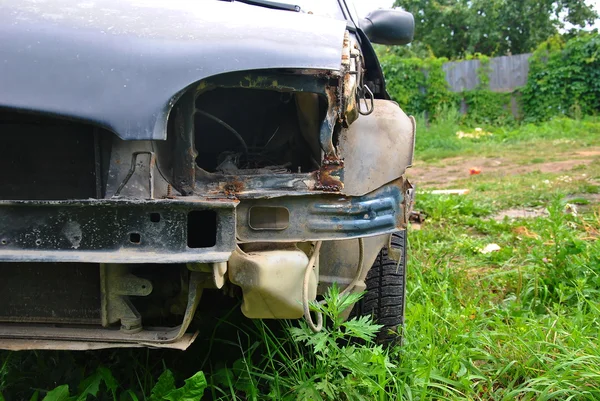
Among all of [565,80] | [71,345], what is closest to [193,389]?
[71,345]

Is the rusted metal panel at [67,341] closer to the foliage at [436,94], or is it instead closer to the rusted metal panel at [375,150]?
the rusted metal panel at [375,150]

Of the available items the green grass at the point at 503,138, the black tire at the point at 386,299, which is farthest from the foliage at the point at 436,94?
the black tire at the point at 386,299

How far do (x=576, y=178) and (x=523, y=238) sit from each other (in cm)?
311

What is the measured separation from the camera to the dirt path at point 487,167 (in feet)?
24.3

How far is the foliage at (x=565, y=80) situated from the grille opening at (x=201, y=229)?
14.1m

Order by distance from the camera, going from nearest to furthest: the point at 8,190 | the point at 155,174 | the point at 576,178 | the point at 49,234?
the point at 49,234 < the point at 155,174 < the point at 8,190 < the point at 576,178

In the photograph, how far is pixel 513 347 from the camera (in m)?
2.09

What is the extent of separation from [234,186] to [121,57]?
45 cm

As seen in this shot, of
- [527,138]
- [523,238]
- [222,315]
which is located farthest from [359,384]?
[527,138]

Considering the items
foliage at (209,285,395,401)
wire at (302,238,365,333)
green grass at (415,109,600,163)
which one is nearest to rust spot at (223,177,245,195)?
wire at (302,238,365,333)

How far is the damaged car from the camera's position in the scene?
55.8 inches

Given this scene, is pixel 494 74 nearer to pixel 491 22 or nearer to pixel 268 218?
pixel 491 22

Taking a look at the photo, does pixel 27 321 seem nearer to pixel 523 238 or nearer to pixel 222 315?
pixel 222 315

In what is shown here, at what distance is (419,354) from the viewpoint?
202 centimetres
